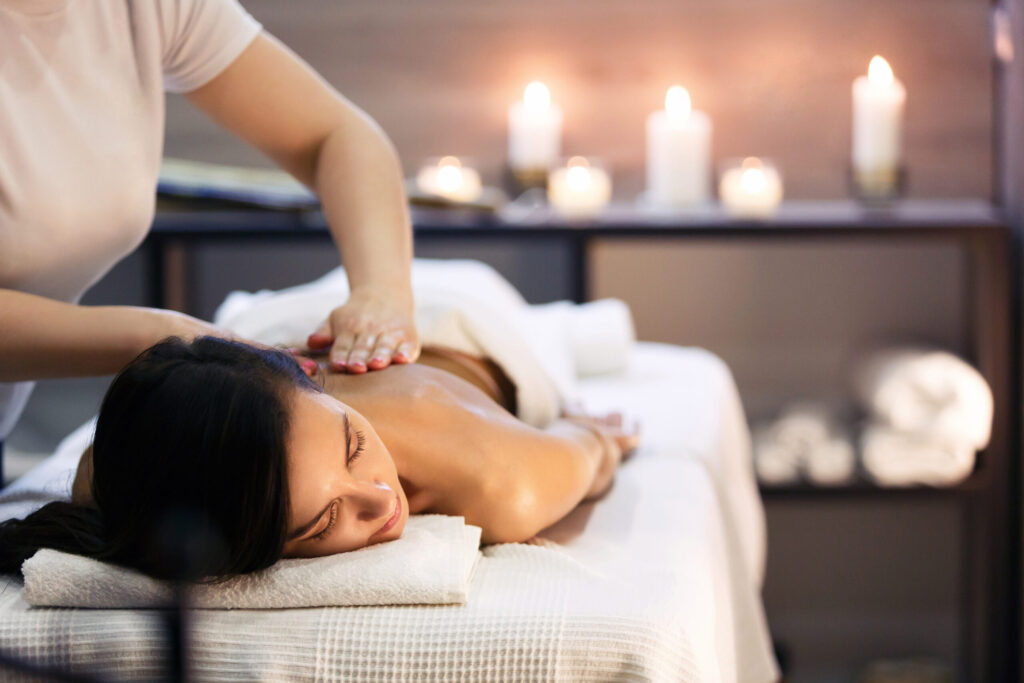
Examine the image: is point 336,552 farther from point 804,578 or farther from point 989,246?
point 804,578

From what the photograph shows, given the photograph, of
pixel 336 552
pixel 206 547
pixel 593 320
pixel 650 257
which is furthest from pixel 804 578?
pixel 206 547

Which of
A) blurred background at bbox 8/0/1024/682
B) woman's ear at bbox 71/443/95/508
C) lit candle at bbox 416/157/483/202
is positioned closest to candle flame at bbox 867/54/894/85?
blurred background at bbox 8/0/1024/682

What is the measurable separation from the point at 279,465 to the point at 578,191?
Answer: 1.61 m

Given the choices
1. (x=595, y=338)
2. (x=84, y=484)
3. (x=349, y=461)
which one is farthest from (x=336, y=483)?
(x=595, y=338)

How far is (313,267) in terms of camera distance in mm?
2756

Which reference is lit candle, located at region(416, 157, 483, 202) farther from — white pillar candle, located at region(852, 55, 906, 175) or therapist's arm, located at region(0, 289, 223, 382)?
therapist's arm, located at region(0, 289, 223, 382)

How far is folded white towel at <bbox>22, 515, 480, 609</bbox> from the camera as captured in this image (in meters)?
0.93

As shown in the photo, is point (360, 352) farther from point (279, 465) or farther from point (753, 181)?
point (753, 181)

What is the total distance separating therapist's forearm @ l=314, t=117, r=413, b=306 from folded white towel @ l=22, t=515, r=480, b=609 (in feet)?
1.35

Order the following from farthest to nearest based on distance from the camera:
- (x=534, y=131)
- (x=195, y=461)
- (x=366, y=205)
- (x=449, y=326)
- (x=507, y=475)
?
(x=534, y=131), (x=449, y=326), (x=366, y=205), (x=507, y=475), (x=195, y=461)

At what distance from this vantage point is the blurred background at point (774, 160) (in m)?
2.54

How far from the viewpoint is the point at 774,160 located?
260cm

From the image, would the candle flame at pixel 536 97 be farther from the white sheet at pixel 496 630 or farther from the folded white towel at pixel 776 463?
the white sheet at pixel 496 630

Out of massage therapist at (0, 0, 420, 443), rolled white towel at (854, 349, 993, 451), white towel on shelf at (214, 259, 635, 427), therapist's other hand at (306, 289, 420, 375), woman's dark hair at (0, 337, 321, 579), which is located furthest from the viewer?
rolled white towel at (854, 349, 993, 451)
